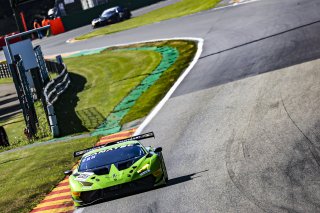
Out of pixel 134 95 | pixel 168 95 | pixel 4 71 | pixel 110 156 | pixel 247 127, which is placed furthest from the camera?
pixel 4 71

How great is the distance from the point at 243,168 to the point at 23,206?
236 inches

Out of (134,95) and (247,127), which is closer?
(247,127)

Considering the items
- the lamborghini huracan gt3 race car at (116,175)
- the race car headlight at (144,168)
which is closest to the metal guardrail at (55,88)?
the lamborghini huracan gt3 race car at (116,175)

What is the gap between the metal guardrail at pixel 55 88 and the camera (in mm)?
34222

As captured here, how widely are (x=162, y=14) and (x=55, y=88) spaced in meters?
30.7

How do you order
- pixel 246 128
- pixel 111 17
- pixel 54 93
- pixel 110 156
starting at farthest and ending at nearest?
1. pixel 111 17
2. pixel 54 93
3. pixel 246 128
4. pixel 110 156

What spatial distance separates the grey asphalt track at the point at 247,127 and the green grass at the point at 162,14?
60.9 feet

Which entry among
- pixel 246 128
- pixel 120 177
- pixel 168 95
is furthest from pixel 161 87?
pixel 120 177

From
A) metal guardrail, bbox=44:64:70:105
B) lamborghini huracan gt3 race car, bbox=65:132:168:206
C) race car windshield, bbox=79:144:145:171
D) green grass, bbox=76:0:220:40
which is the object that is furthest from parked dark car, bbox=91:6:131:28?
lamborghini huracan gt3 race car, bbox=65:132:168:206

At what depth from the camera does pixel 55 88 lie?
118ft

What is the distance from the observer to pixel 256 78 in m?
27.6

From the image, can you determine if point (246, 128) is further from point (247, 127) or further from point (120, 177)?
point (120, 177)

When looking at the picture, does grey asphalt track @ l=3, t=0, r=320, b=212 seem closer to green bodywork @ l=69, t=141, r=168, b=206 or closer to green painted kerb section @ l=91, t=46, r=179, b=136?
green bodywork @ l=69, t=141, r=168, b=206

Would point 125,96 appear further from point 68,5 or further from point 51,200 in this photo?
point 68,5
